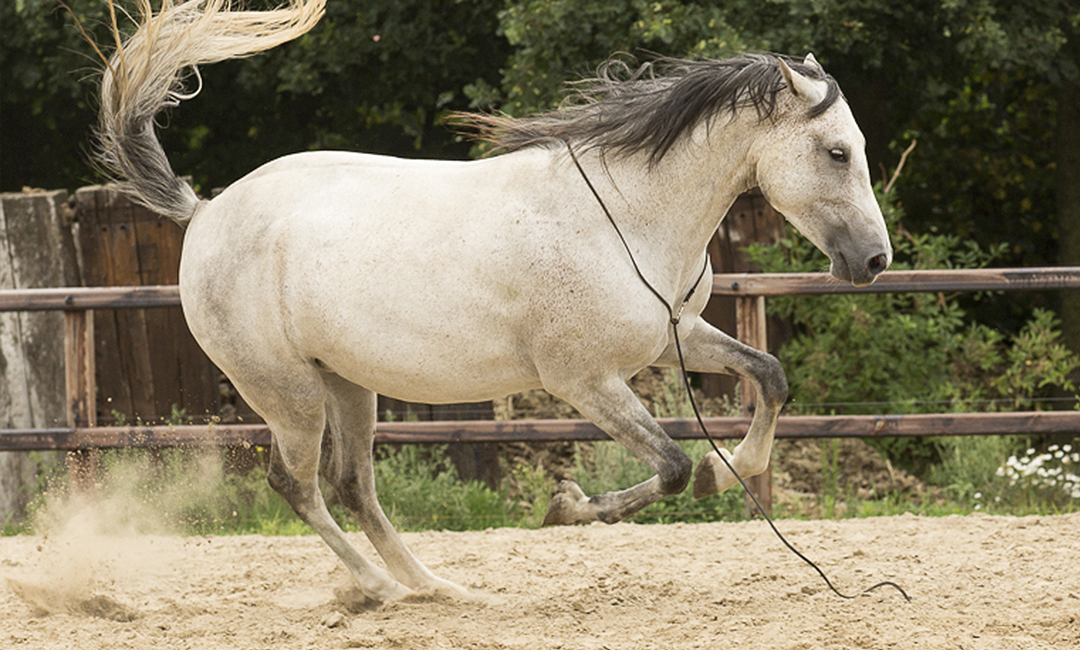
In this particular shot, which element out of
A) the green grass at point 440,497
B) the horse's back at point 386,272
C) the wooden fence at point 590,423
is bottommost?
the green grass at point 440,497

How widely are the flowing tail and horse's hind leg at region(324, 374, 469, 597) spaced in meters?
0.91

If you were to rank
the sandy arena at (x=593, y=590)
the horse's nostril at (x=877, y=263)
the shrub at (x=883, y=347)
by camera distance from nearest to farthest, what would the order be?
1. the horse's nostril at (x=877, y=263)
2. the sandy arena at (x=593, y=590)
3. the shrub at (x=883, y=347)

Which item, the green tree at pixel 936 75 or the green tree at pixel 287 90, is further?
the green tree at pixel 287 90

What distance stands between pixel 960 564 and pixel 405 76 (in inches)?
219

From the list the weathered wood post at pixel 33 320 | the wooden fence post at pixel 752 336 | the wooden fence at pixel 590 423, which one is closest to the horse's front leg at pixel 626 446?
the wooden fence at pixel 590 423

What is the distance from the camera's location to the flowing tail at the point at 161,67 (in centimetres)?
387

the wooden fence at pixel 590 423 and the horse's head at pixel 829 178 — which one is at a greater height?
the horse's head at pixel 829 178

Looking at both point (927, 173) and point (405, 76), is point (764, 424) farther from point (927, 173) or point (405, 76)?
point (927, 173)

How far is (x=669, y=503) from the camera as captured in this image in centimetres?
577

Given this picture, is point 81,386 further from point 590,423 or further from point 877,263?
point 877,263

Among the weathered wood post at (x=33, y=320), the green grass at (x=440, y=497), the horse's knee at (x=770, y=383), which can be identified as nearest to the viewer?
the horse's knee at (x=770, y=383)

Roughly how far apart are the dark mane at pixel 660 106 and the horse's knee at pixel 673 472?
36.9 inches

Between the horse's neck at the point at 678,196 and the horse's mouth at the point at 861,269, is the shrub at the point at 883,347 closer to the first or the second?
the horse's neck at the point at 678,196

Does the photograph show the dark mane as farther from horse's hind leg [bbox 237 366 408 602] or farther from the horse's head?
horse's hind leg [bbox 237 366 408 602]
